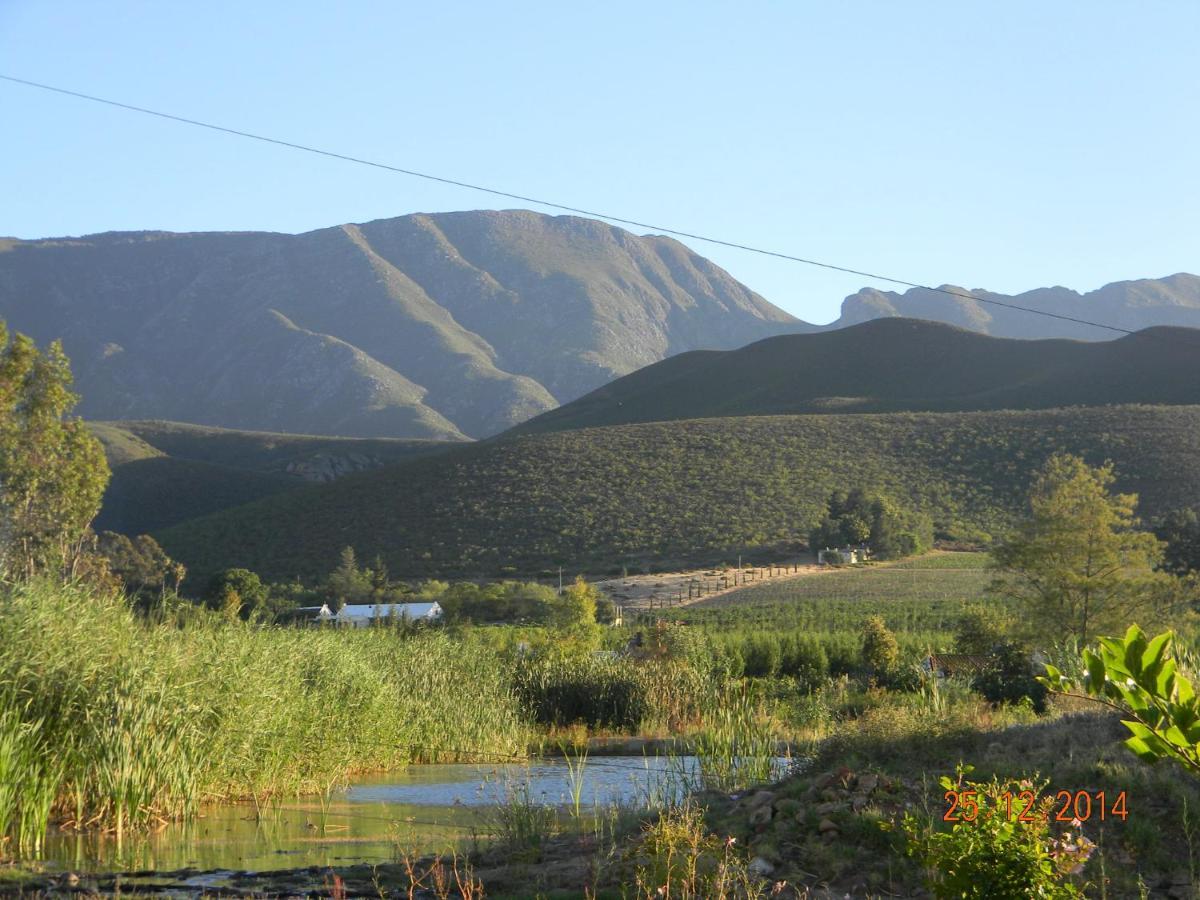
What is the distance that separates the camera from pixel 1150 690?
3152mm

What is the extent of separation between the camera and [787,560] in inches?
2402

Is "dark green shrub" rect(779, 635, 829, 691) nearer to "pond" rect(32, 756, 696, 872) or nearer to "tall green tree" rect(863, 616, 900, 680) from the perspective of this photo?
"tall green tree" rect(863, 616, 900, 680)

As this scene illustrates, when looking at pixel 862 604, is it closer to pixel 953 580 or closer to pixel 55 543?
pixel 953 580

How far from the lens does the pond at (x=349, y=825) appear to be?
1053cm

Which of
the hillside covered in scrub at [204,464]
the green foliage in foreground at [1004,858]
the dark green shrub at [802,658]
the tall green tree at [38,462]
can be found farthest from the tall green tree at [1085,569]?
the hillside covered in scrub at [204,464]

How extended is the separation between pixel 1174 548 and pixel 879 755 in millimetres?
38367

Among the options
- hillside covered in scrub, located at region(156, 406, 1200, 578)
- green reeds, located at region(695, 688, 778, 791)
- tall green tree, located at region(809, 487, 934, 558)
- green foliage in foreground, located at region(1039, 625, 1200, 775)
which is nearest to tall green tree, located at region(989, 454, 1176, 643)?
green reeds, located at region(695, 688, 778, 791)

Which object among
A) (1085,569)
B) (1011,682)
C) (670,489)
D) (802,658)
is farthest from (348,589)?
(1011,682)

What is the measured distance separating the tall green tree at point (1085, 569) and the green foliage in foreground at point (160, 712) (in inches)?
582

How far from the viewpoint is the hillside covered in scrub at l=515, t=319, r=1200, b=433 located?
92.9 meters

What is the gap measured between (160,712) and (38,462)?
64.4 ft

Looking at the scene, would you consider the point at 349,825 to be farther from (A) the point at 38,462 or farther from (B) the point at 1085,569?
(A) the point at 38,462

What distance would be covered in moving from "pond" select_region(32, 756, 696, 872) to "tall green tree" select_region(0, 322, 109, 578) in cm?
1648

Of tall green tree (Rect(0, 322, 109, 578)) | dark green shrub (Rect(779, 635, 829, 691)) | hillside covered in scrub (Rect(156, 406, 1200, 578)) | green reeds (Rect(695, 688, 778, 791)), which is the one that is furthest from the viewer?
hillside covered in scrub (Rect(156, 406, 1200, 578))
